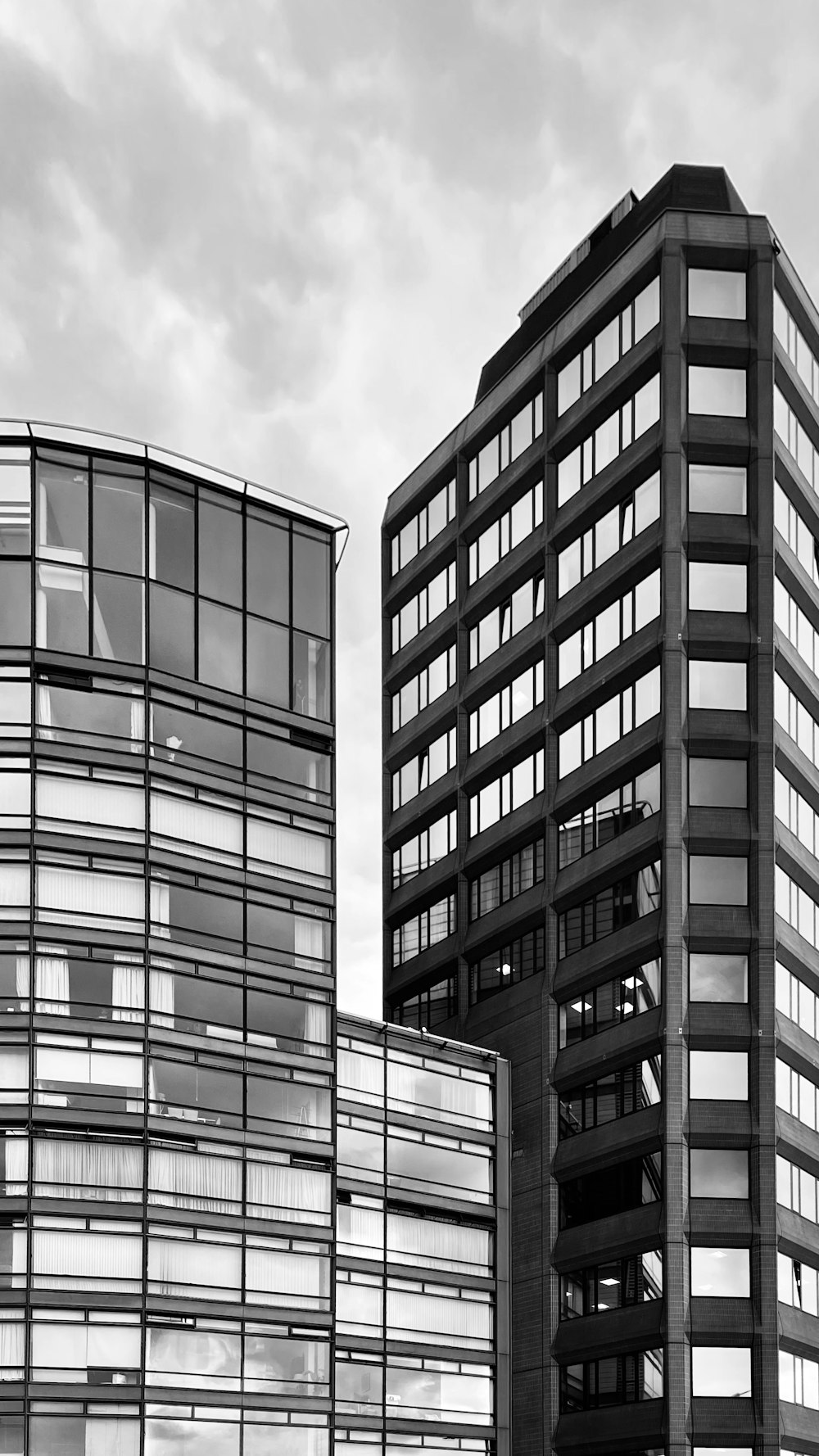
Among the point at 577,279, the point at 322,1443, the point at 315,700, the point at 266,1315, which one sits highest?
the point at 577,279

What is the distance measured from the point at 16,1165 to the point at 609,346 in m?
36.4

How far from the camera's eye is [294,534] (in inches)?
2056

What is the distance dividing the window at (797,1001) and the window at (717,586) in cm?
1163

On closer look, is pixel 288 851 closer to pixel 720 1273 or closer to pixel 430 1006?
pixel 720 1273

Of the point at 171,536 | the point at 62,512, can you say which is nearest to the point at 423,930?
the point at 171,536

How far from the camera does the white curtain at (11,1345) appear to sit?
42.2m

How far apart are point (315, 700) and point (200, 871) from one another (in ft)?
21.3

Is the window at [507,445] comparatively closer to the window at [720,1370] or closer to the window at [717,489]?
the window at [717,489]

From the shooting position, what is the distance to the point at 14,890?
4525 cm

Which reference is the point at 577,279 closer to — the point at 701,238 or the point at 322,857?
the point at 701,238

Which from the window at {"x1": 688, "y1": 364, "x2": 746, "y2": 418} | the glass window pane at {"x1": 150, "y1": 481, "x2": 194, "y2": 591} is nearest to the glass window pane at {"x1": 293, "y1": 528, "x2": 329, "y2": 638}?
the glass window pane at {"x1": 150, "y1": 481, "x2": 194, "y2": 591}

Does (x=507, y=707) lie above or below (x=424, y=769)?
above

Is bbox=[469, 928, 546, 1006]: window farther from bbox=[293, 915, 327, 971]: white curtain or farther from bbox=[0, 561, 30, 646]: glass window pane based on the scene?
bbox=[0, 561, 30, 646]: glass window pane

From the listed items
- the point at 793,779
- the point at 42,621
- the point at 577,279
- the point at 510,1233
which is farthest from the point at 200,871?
the point at 577,279
